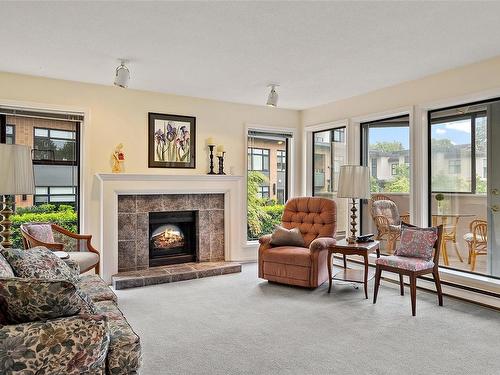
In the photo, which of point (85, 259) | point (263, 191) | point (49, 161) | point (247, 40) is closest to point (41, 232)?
point (85, 259)

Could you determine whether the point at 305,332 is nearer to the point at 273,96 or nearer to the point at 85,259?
the point at 85,259

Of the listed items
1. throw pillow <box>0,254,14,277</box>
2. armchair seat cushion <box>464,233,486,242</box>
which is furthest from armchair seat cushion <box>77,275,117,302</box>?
armchair seat cushion <box>464,233,486,242</box>

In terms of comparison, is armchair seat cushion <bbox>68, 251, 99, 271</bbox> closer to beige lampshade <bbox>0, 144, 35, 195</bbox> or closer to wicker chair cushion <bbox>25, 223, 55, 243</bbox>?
wicker chair cushion <bbox>25, 223, 55, 243</bbox>

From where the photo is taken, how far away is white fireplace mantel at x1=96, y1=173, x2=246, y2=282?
466 cm

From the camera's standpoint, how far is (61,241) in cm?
447

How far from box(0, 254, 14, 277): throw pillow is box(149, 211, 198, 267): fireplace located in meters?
3.09

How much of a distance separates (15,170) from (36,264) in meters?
1.13

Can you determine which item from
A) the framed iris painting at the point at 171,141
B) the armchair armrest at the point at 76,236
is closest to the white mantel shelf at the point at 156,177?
the framed iris painting at the point at 171,141

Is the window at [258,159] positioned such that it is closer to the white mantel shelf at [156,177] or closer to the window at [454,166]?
the white mantel shelf at [156,177]

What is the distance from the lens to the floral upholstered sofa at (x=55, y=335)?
5.03 feet

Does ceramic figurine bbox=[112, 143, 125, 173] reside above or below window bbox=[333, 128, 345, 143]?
below

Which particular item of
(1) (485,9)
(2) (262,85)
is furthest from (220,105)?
(1) (485,9)

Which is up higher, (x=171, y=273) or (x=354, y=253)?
(x=354, y=253)

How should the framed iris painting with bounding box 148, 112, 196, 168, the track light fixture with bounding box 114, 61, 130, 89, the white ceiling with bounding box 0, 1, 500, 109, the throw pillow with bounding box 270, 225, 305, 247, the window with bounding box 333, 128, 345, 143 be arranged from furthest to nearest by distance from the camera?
the window with bounding box 333, 128, 345, 143, the framed iris painting with bounding box 148, 112, 196, 168, the throw pillow with bounding box 270, 225, 305, 247, the track light fixture with bounding box 114, 61, 130, 89, the white ceiling with bounding box 0, 1, 500, 109
